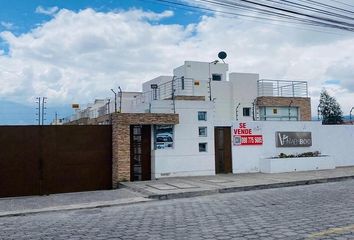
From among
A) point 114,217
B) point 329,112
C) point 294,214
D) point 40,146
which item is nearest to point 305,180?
point 294,214

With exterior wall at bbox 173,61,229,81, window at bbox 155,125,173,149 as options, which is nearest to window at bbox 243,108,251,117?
exterior wall at bbox 173,61,229,81

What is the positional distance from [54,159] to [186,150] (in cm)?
571

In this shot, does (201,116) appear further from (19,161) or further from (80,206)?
(80,206)

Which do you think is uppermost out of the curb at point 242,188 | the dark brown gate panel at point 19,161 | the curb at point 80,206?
the dark brown gate panel at point 19,161

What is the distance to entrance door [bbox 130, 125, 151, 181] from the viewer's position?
17766 mm

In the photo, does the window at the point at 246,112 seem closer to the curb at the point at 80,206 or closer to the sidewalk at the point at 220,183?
the sidewalk at the point at 220,183

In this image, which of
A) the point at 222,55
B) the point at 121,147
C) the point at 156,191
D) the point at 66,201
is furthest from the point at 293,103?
the point at 66,201

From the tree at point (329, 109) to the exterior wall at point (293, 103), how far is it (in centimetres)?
1641

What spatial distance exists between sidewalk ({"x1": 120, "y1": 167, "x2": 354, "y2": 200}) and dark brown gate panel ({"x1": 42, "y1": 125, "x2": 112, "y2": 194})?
1202 millimetres

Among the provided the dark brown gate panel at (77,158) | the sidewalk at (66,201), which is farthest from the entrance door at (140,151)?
the sidewalk at (66,201)

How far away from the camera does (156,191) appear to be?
1409 cm

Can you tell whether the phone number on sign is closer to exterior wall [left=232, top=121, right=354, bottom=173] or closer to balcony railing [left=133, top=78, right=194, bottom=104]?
exterior wall [left=232, top=121, right=354, bottom=173]

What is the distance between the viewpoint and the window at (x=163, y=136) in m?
18.1

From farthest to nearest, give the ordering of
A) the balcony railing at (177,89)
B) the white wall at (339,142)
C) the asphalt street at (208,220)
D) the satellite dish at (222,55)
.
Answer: the satellite dish at (222,55), the balcony railing at (177,89), the white wall at (339,142), the asphalt street at (208,220)
